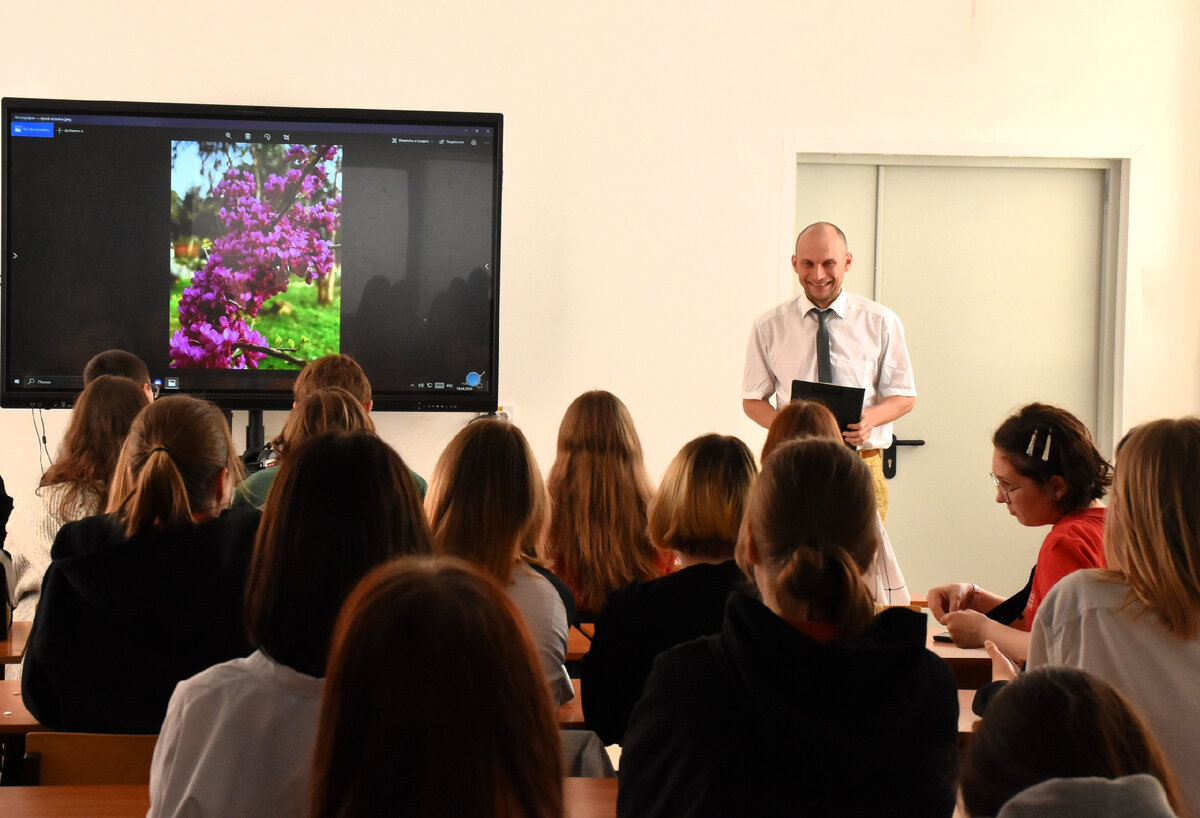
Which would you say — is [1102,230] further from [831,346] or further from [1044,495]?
[1044,495]

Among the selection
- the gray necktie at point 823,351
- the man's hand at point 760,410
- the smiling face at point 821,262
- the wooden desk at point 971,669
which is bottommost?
the wooden desk at point 971,669

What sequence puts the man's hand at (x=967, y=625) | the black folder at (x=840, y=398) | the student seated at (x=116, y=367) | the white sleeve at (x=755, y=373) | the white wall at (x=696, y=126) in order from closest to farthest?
the man's hand at (x=967, y=625) < the student seated at (x=116, y=367) < the black folder at (x=840, y=398) < the white sleeve at (x=755, y=373) < the white wall at (x=696, y=126)

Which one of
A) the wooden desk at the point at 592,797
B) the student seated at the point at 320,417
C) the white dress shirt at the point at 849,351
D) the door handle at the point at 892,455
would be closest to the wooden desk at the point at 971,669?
the wooden desk at the point at 592,797

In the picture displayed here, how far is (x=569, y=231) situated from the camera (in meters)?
5.06

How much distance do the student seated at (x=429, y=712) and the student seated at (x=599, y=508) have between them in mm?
1928

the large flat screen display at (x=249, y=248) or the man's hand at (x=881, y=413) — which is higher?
the large flat screen display at (x=249, y=248)

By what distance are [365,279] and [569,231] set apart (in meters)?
0.91

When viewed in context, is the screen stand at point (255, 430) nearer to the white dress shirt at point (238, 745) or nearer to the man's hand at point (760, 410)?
the man's hand at point (760, 410)

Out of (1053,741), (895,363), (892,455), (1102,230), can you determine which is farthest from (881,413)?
(1053,741)

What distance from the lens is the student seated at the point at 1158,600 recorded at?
171 cm

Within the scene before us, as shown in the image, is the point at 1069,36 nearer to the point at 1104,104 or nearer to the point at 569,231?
the point at 1104,104

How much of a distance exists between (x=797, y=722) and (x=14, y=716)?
4.95ft

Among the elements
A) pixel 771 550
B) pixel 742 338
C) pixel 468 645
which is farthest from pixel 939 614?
pixel 742 338

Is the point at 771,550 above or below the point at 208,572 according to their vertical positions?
above
